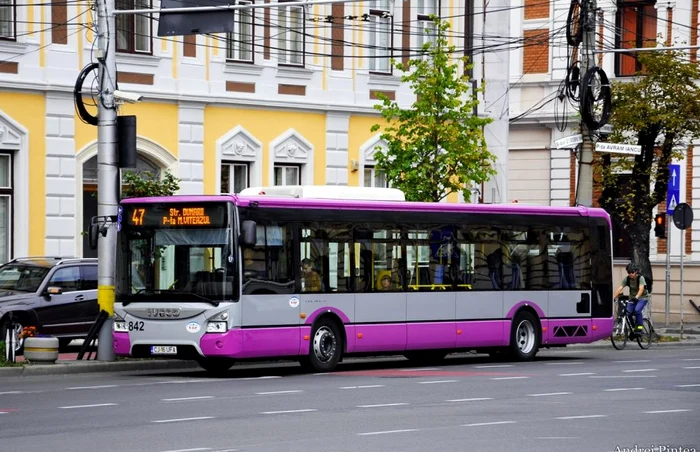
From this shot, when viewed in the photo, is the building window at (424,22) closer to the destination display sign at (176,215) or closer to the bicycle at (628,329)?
the bicycle at (628,329)

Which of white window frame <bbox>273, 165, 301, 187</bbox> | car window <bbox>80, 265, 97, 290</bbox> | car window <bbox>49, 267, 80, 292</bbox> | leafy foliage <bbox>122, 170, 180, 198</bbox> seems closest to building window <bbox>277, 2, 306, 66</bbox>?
white window frame <bbox>273, 165, 301, 187</bbox>

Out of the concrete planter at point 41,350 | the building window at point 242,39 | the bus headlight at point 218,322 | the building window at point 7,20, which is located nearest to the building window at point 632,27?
the building window at point 242,39

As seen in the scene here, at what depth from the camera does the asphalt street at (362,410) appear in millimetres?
13586

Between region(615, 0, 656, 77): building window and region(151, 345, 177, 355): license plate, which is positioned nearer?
region(151, 345, 177, 355): license plate

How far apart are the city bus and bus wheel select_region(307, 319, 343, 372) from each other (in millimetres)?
21

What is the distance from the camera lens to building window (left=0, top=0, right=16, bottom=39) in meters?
30.9

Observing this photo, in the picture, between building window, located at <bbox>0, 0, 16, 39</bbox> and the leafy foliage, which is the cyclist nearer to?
the leafy foliage

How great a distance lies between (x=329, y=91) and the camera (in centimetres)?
3728

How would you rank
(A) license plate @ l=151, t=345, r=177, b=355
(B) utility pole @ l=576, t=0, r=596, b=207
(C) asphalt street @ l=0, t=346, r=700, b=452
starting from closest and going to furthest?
(C) asphalt street @ l=0, t=346, r=700, b=452 < (A) license plate @ l=151, t=345, r=177, b=355 < (B) utility pole @ l=576, t=0, r=596, b=207

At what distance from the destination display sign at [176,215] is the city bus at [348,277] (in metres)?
0.02

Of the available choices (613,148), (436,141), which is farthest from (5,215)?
(613,148)

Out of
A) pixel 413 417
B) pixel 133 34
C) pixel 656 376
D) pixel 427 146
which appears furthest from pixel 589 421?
pixel 133 34

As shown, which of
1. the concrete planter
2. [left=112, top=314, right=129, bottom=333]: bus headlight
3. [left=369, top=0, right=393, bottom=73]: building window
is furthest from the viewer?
[left=369, top=0, right=393, bottom=73]: building window

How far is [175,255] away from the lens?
73.0 feet
